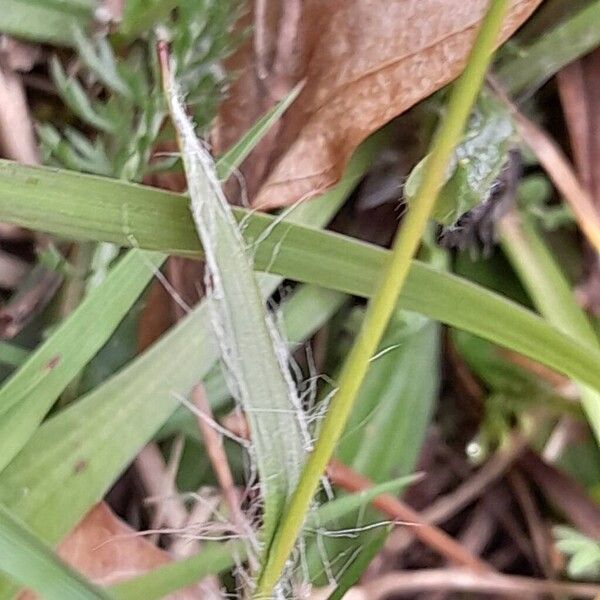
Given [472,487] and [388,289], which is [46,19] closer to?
[388,289]

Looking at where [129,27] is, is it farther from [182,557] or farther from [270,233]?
[182,557]

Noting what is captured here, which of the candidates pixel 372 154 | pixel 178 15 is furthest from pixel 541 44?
pixel 178 15

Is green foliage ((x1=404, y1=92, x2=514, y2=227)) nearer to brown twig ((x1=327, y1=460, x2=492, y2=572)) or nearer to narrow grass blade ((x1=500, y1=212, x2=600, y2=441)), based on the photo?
narrow grass blade ((x1=500, y1=212, x2=600, y2=441))

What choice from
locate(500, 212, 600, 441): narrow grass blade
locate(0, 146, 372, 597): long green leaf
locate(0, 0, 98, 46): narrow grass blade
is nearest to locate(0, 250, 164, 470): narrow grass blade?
locate(0, 146, 372, 597): long green leaf

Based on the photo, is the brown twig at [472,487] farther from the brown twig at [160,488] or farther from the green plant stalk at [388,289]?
the green plant stalk at [388,289]

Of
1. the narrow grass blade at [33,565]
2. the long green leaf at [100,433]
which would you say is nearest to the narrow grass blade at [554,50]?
the long green leaf at [100,433]
